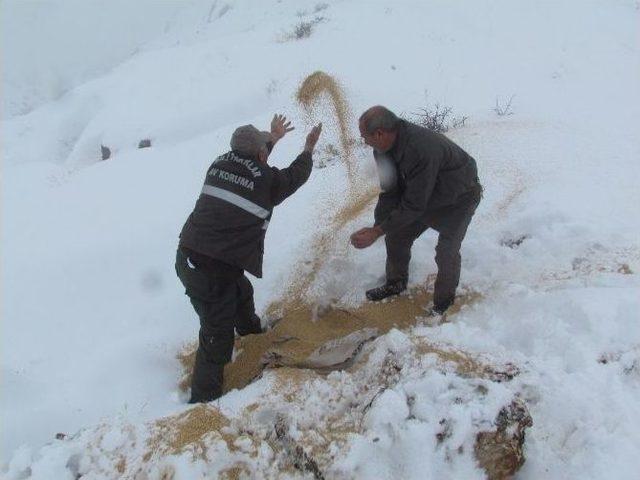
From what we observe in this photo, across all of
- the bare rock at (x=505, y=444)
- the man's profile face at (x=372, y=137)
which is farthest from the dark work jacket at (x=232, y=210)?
the bare rock at (x=505, y=444)

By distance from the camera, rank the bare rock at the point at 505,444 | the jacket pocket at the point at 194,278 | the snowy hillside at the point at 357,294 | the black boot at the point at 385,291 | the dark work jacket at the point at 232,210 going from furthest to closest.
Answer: the black boot at the point at 385,291, the jacket pocket at the point at 194,278, the dark work jacket at the point at 232,210, the snowy hillside at the point at 357,294, the bare rock at the point at 505,444

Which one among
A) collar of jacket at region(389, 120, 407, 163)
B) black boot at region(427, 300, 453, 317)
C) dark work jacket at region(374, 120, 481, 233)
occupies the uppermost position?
collar of jacket at region(389, 120, 407, 163)

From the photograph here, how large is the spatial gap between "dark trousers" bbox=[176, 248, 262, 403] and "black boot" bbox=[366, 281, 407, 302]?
40.1 inches

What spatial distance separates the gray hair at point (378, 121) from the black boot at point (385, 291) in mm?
1193

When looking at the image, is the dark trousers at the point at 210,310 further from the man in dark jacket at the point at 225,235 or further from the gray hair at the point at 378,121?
the gray hair at the point at 378,121

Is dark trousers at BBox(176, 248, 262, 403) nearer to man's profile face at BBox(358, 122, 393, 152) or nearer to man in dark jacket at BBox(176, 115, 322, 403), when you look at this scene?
man in dark jacket at BBox(176, 115, 322, 403)

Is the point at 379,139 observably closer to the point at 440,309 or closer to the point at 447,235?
the point at 447,235

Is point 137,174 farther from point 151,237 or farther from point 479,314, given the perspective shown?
point 479,314

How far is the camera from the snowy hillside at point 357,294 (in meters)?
1.96

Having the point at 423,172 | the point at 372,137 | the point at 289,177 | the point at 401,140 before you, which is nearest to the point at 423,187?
the point at 423,172

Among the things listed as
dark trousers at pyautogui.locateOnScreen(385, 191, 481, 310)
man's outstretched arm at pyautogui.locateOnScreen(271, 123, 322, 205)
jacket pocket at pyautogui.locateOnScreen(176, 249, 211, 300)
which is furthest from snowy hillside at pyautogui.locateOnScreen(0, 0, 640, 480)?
man's outstretched arm at pyautogui.locateOnScreen(271, 123, 322, 205)

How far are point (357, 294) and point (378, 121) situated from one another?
4.51 feet

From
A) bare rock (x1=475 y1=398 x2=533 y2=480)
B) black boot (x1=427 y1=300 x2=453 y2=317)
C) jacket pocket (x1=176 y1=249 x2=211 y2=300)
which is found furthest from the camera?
black boot (x1=427 y1=300 x2=453 y2=317)

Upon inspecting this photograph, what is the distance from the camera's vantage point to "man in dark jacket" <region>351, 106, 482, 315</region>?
2697 millimetres
